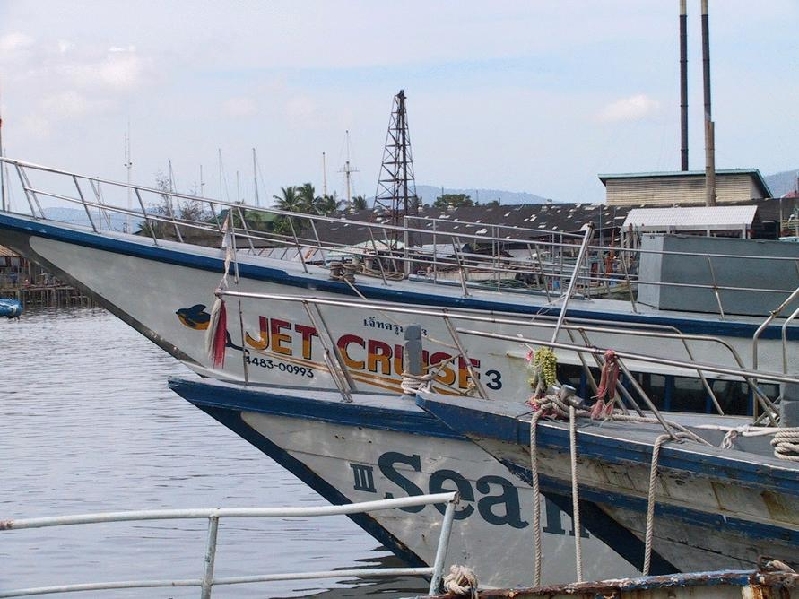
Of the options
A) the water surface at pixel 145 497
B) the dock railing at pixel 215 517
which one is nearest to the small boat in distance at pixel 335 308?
the water surface at pixel 145 497

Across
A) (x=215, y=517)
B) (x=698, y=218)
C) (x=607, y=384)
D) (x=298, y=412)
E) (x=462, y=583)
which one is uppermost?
(x=698, y=218)

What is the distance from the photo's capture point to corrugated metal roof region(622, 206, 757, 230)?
104 feet

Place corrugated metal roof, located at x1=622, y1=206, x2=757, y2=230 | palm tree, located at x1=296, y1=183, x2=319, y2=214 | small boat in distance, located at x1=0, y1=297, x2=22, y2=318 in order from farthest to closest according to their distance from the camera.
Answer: palm tree, located at x1=296, y1=183, x2=319, y2=214 < small boat in distance, located at x1=0, y1=297, x2=22, y2=318 < corrugated metal roof, located at x1=622, y1=206, x2=757, y2=230

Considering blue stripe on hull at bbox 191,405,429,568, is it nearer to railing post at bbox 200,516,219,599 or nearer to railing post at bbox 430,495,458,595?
railing post at bbox 200,516,219,599

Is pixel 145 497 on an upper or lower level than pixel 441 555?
lower

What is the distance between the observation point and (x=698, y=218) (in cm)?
3225

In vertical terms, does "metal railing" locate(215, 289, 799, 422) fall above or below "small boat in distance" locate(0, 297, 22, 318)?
above

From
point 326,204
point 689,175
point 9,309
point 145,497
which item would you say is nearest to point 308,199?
point 326,204

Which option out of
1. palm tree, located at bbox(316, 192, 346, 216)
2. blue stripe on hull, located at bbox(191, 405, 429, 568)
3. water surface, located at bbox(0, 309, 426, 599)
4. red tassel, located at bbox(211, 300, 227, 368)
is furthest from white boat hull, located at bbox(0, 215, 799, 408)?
palm tree, located at bbox(316, 192, 346, 216)

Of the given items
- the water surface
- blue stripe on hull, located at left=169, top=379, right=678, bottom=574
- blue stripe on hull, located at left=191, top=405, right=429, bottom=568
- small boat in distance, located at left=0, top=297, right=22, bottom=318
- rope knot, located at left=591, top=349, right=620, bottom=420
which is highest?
rope knot, located at left=591, top=349, right=620, bottom=420

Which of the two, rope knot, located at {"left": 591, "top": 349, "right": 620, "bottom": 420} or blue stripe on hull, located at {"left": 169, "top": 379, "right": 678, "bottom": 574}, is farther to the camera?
blue stripe on hull, located at {"left": 169, "top": 379, "right": 678, "bottom": 574}

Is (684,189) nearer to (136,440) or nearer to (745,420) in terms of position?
(136,440)

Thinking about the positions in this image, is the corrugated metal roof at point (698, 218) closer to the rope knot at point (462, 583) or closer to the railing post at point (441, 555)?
the railing post at point (441, 555)

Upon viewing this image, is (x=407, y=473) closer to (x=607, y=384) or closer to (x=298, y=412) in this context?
(x=298, y=412)
